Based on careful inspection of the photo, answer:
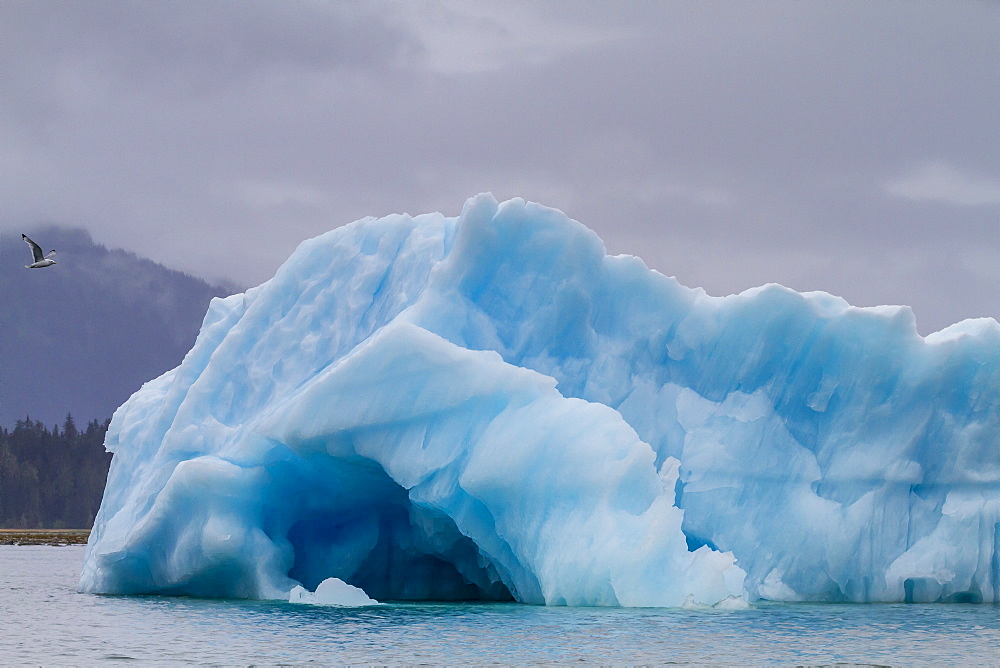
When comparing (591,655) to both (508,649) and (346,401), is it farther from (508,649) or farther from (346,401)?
(346,401)

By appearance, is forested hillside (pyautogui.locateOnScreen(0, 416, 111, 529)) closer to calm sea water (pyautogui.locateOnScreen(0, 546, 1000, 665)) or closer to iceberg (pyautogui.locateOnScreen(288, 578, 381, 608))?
iceberg (pyautogui.locateOnScreen(288, 578, 381, 608))

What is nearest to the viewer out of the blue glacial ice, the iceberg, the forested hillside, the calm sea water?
the calm sea water

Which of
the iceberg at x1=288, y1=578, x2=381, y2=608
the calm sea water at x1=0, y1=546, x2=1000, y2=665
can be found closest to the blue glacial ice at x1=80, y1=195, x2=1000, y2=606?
the iceberg at x1=288, y1=578, x2=381, y2=608

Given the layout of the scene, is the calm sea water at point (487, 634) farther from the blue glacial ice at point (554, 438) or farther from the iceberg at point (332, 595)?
the blue glacial ice at point (554, 438)

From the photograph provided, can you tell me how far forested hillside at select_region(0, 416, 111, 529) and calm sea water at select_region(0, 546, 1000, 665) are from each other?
238 feet

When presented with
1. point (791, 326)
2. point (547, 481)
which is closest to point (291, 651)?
point (547, 481)

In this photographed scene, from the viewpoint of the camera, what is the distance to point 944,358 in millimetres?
A: 16391

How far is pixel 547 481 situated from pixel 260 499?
4.18 m

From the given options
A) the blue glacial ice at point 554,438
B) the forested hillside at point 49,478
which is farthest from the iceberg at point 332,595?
the forested hillside at point 49,478

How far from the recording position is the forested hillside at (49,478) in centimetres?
8350

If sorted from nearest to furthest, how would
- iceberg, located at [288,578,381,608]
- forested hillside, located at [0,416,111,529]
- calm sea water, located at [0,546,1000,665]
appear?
calm sea water, located at [0,546,1000,665] → iceberg, located at [288,578,381,608] → forested hillside, located at [0,416,111,529]

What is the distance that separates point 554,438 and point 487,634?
313 cm

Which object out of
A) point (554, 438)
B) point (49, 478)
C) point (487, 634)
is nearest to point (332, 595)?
point (554, 438)

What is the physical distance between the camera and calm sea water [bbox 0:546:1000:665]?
35.9 ft
